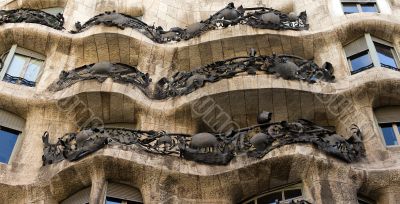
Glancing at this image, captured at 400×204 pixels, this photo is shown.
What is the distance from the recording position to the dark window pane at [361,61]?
707 inches

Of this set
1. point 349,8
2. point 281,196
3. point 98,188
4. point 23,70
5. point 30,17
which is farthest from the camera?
point 349,8

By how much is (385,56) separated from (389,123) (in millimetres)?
2583

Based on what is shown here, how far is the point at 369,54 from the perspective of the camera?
18.2m

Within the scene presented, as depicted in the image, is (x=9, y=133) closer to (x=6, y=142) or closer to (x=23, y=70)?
(x=6, y=142)

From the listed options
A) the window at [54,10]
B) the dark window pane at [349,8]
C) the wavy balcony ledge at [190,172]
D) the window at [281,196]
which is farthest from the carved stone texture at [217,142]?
the window at [54,10]

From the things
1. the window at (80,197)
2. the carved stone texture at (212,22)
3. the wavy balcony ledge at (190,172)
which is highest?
the carved stone texture at (212,22)

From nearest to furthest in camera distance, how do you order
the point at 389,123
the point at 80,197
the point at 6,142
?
the point at 80,197 → the point at 389,123 → the point at 6,142

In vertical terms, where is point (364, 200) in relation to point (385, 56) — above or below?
below

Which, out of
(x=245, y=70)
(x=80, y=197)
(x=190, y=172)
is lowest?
(x=80, y=197)

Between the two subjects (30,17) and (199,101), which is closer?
(199,101)

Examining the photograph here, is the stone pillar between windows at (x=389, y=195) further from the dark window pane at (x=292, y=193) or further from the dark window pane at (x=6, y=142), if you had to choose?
the dark window pane at (x=6, y=142)

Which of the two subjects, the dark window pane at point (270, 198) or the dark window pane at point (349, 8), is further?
the dark window pane at point (349, 8)

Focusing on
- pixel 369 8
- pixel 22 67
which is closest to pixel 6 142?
pixel 22 67

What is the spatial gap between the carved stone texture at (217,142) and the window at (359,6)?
557cm
